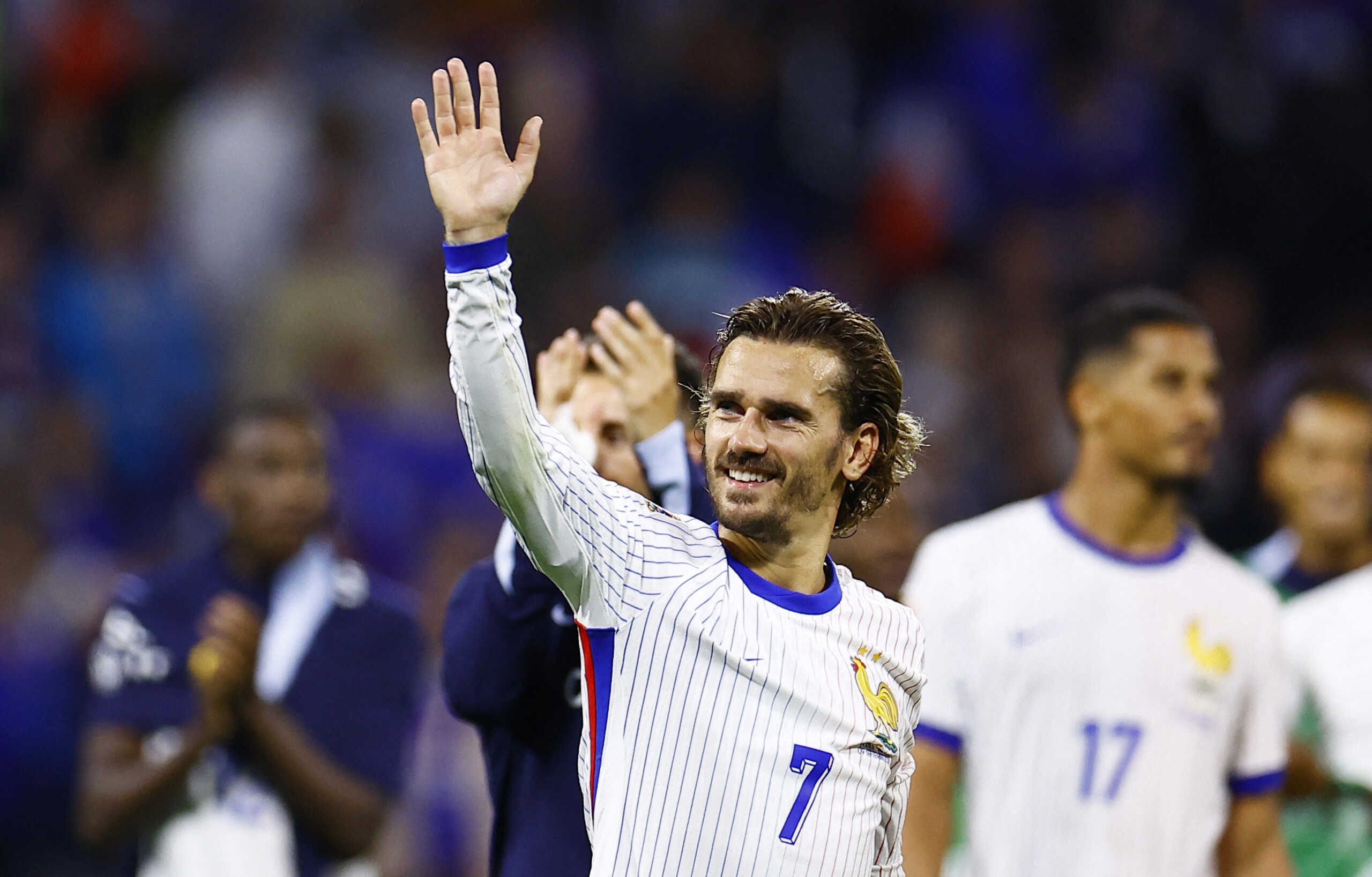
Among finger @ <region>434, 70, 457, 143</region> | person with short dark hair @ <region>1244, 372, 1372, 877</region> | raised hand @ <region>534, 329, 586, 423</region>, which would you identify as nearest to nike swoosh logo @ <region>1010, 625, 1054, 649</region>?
person with short dark hair @ <region>1244, 372, 1372, 877</region>

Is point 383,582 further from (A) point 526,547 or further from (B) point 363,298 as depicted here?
(A) point 526,547

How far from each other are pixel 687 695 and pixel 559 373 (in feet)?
3.60

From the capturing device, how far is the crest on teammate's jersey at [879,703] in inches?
129

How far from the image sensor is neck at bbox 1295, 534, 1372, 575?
264 inches

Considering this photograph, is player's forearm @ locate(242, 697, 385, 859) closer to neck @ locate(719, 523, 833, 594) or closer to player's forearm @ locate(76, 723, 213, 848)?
player's forearm @ locate(76, 723, 213, 848)

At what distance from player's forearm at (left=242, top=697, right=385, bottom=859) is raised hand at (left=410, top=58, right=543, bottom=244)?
2.88m

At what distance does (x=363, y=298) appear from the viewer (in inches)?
402

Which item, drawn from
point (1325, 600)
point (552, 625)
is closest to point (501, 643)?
point (552, 625)

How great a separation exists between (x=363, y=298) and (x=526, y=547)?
7347mm

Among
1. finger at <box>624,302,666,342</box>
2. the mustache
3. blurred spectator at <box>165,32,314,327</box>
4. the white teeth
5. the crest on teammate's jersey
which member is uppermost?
blurred spectator at <box>165,32,314,327</box>

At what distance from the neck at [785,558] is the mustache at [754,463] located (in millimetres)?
121

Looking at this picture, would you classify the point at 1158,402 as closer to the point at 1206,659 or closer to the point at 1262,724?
the point at 1206,659

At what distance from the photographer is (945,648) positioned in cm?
516

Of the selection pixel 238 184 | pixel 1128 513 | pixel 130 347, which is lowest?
pixel 1128 513
